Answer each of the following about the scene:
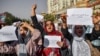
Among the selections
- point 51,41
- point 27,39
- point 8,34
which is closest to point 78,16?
point 51,41

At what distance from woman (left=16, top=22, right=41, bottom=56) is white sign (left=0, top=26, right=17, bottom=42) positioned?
0.13m

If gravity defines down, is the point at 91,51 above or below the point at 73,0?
below

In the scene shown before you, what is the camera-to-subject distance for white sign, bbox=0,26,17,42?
421cm

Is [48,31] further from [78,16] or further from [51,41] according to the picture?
[78,16]

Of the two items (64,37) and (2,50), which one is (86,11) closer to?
(64,37)

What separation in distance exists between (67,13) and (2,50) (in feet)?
3.32

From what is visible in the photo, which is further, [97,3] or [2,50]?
[97,3]

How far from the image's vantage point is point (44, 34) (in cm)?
396

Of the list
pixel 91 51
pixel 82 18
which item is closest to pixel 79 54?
pixel 91 51

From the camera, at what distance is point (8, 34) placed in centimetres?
424

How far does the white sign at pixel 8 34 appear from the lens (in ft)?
13.8

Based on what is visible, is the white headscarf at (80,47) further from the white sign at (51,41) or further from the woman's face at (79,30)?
the white sign at (51,41)

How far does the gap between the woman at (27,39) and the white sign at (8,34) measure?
0.41 ft

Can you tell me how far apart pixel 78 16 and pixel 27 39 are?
703mm
